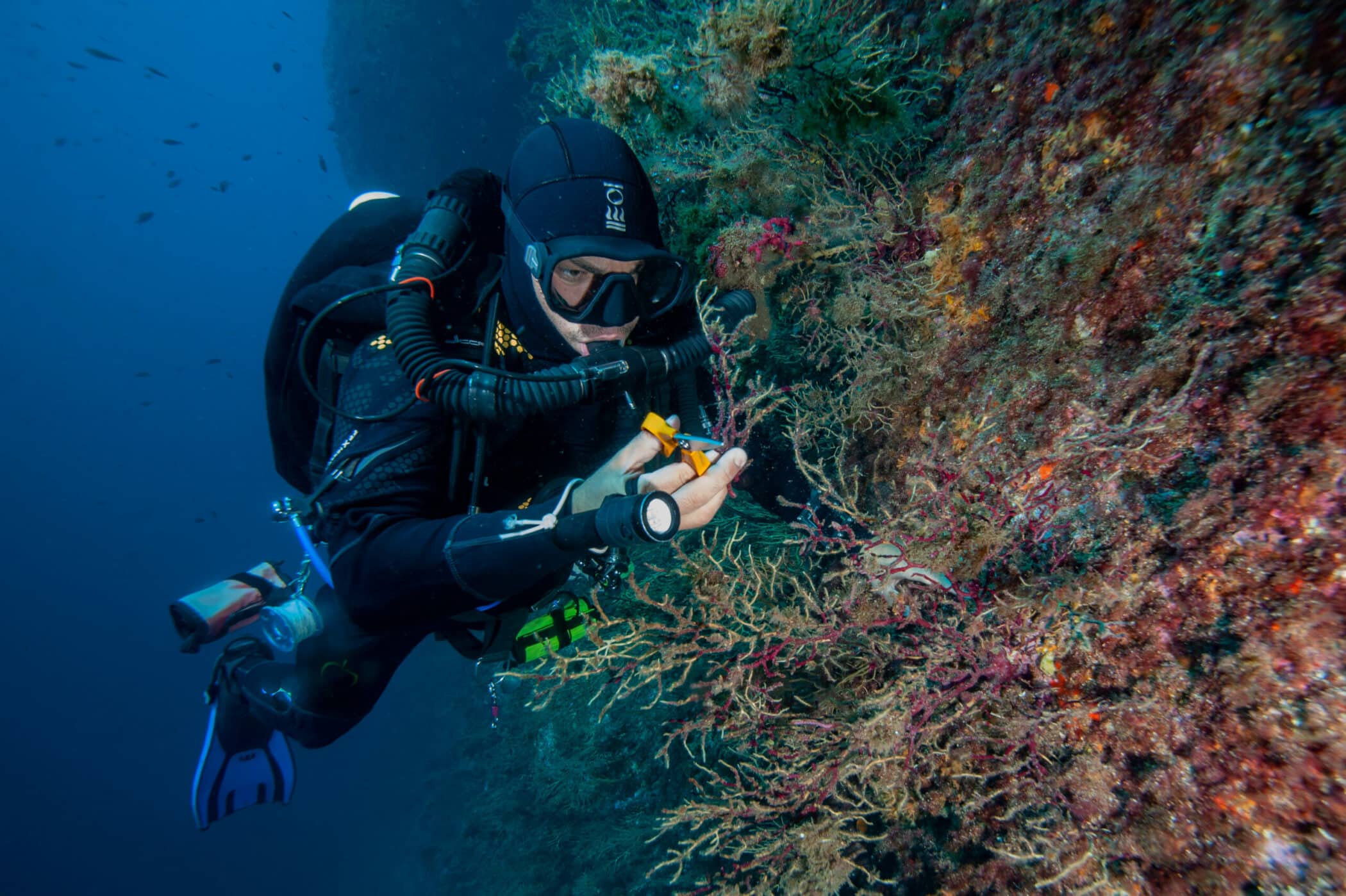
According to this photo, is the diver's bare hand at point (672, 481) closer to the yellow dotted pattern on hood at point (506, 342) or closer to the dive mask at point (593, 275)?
the dive mask at point (593, 275)

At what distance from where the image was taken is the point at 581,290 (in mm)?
2744

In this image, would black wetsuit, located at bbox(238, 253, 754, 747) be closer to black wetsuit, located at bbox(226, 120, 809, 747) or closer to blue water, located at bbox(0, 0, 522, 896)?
black wetsuit, located at bbox(226, 120, 809, 747)

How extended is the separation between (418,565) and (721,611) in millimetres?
1359

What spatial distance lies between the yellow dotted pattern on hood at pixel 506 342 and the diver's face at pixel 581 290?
250 mm

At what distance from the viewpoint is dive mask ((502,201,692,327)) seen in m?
2.58

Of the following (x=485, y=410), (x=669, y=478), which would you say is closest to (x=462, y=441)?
(x=485, y=410)

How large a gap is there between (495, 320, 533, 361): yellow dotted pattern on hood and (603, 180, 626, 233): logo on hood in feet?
2.56

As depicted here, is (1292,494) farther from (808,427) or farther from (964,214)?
(808,427)

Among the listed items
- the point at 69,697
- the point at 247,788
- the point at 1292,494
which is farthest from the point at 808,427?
the point at 69,697

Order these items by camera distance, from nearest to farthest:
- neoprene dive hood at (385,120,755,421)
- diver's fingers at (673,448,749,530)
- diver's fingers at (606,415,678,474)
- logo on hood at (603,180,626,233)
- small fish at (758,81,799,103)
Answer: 1. diver's fingers at (673,448,749,530)
2. diver's fingers at (606,415,678,474)
3. neoprene dive hood at (385,120,755,421)
4. logo on hood at (603,180,626,233)
5. small fish at (758,81,799,103)

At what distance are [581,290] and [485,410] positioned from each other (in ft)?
2.78

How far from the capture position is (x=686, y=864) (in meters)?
4.14

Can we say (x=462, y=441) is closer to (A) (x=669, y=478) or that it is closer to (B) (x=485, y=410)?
(B) (x=485, y=410)

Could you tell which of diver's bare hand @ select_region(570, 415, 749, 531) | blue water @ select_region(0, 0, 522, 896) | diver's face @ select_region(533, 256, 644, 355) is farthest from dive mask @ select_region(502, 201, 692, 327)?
blue water @ select_region(0, 0, 522, 896)
